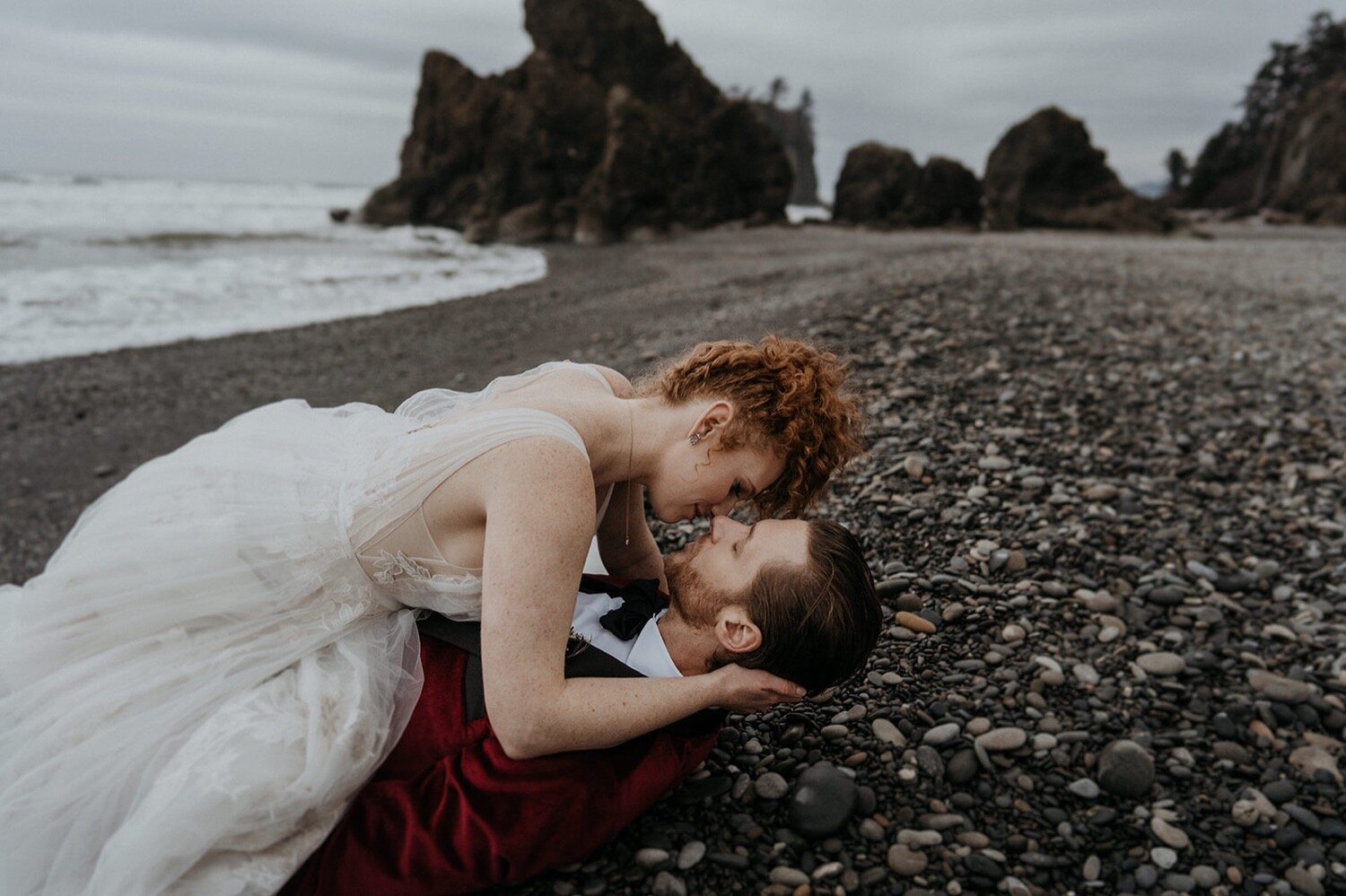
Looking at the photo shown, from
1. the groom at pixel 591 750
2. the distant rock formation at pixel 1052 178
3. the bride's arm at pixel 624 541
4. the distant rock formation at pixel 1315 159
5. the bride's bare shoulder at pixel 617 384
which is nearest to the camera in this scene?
the groom at pixel 591 750

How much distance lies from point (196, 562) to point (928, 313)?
7.36m

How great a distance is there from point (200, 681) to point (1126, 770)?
308 centimetres

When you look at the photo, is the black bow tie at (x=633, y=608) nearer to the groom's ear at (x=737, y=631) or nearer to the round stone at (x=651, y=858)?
the groom's ear at (x=737, y=631)

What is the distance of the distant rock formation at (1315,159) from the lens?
123 feet

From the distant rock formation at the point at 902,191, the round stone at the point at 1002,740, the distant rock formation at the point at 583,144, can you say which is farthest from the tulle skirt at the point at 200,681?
the distant rock formation at the point at 902,191

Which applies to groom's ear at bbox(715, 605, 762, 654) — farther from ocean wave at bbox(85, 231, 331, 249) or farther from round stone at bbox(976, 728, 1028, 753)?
ocean wave at bbox(85, 231, 331, 249)

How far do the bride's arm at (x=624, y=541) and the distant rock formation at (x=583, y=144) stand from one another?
1307 inches

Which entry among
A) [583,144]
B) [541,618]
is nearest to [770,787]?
[541,618]

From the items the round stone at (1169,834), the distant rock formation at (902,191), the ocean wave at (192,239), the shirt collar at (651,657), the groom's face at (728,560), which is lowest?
the round stone at (1169,834)

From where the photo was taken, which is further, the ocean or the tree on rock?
the tree on rock

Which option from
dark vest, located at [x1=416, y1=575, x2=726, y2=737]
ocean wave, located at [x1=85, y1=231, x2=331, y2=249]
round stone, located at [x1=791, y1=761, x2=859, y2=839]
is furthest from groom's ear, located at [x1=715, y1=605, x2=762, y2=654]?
ocean wave, located at [x1=85, y1=231, x2=331, y2=249]

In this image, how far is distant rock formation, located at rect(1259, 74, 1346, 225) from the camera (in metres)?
37.3

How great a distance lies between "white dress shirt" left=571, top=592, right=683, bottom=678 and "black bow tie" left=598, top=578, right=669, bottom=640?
0.02m

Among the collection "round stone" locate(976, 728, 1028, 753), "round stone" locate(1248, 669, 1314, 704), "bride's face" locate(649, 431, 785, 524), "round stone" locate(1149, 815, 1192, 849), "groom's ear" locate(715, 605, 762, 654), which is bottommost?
"round stone" locate(1149, 815, 1192, 849)
